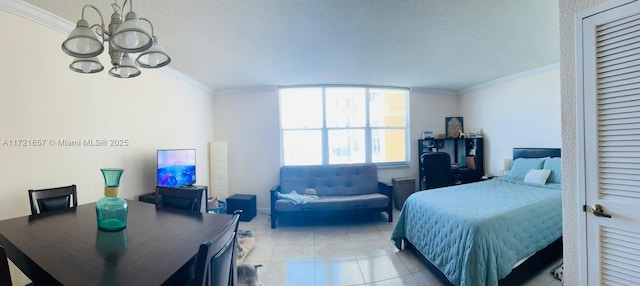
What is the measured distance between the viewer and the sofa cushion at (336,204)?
133 inches

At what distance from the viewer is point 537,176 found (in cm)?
309

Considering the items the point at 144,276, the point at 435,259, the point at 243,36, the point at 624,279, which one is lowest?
the point at 435,259

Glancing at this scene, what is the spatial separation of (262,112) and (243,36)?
214cm

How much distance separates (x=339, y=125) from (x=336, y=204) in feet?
5.61

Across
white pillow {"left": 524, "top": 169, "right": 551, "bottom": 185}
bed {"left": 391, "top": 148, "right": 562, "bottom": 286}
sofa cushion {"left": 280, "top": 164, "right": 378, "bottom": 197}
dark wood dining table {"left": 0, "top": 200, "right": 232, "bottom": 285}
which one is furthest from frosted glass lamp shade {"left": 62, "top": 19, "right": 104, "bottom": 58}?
white pillow {"left": 524, "top": 169, "right": 551, "bottom": 185}

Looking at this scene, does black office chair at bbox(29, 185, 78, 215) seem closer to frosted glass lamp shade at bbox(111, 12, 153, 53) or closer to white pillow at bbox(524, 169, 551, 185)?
frosted glass lamp shade at bbox(111, 12, 153, 53)

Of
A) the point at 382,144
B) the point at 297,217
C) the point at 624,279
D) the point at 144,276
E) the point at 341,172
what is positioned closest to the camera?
the point at 144,276

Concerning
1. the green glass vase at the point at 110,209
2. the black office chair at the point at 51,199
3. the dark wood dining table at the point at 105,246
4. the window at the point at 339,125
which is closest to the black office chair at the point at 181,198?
the dark wood dining table at the point at 105,246

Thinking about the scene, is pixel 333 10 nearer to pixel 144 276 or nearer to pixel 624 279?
pixel 144 276

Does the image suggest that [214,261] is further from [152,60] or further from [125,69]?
[125,69]

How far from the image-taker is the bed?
168cm

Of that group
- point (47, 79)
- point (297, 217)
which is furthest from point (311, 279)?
point (47, 79)

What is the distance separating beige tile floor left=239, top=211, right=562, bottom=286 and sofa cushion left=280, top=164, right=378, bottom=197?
0.66 meters

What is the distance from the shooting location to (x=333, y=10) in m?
1.86
